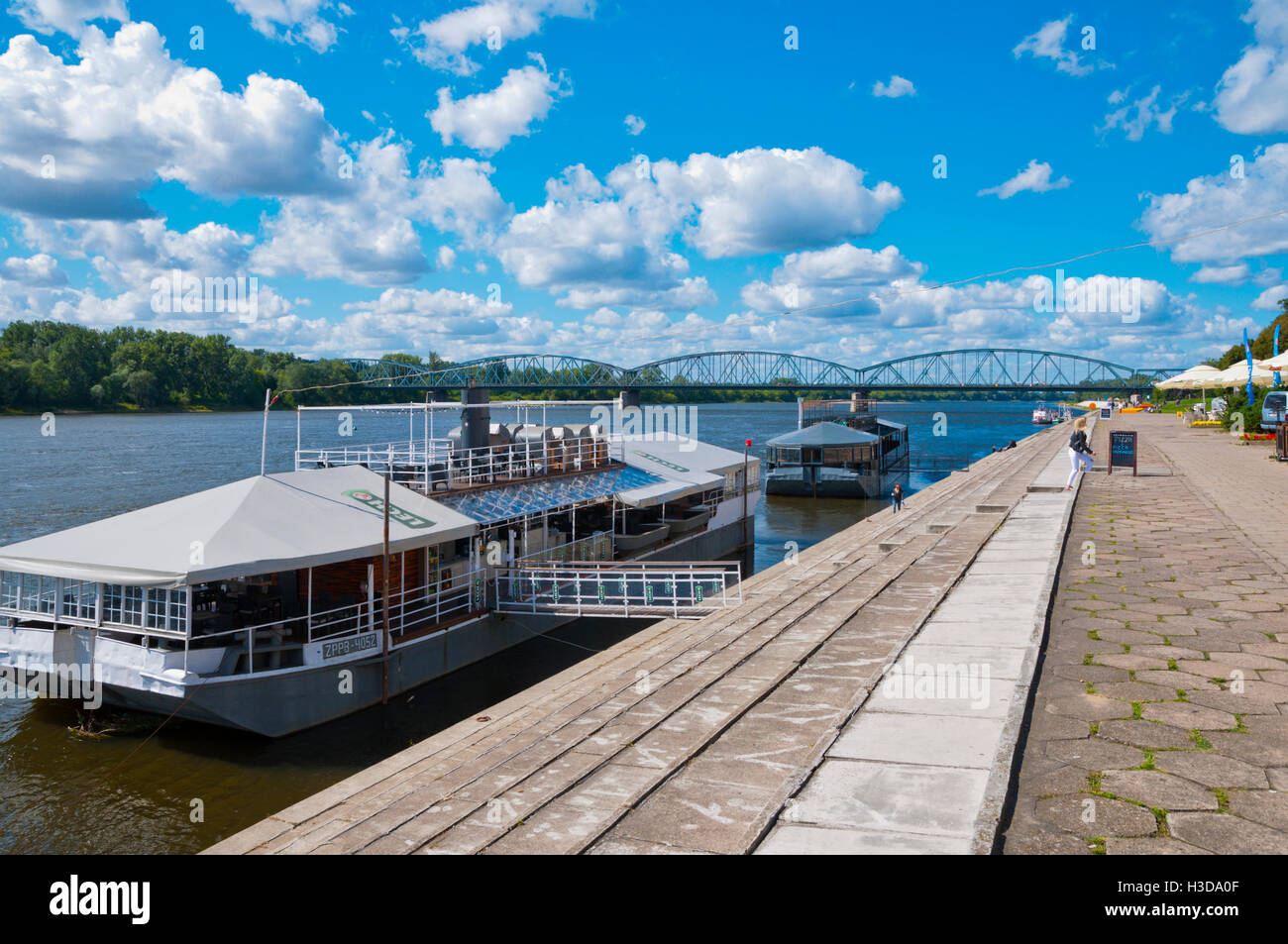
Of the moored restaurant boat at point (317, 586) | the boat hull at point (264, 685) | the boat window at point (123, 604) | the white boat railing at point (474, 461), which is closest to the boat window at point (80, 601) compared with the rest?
the moored restaurant boat at point (317, 586)

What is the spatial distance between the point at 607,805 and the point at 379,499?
11617 millimetres

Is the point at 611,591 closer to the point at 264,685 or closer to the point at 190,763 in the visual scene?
the point at 264,685

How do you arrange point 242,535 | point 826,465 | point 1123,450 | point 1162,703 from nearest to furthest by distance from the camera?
point 1162,703
point 242,535
point 1123,450
point 826,465

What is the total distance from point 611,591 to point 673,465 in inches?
469

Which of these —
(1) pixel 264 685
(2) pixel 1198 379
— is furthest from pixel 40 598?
(2) pixel 1198 379

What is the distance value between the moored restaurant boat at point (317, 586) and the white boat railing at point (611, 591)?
0.21 feet

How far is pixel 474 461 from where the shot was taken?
22.0 meters

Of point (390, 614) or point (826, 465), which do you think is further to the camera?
point (826, 465)

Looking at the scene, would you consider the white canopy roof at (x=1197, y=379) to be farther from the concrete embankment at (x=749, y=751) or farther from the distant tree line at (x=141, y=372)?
the distant tree line at (x=141, y=372)

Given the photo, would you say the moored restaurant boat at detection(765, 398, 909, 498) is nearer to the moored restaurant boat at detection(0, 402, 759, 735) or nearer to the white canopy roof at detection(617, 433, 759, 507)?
the white canopy roof at detection(617, 433, 759, 507)
